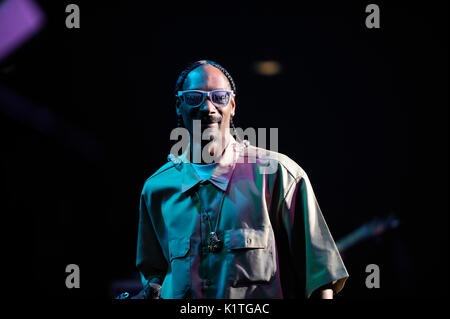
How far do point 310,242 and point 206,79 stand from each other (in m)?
0.72

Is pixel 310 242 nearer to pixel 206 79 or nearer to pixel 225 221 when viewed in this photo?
pixel 225 221

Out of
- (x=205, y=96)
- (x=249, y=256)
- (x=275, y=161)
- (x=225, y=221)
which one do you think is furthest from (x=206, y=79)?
(x=249, y=256)

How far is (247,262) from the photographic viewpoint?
1.40 m

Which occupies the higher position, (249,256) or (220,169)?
(220,169)

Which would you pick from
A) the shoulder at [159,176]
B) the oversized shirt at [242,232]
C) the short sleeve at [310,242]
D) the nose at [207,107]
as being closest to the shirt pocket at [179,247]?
the oversized shirt at [242,232]

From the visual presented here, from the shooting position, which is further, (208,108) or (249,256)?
(208,108)

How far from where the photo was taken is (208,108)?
1.53 m

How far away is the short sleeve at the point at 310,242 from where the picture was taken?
1368 mm

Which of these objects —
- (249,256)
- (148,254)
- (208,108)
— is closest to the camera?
(249,256)

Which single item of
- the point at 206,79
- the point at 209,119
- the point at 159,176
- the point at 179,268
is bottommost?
the point at 179,268

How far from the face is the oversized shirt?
0.33 feet

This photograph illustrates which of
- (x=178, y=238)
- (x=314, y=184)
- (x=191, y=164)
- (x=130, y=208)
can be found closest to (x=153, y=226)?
(x=178, y=238)

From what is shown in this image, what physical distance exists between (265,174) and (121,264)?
2.35 meters

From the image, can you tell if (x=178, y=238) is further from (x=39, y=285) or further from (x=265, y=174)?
(x=39, y=285)
